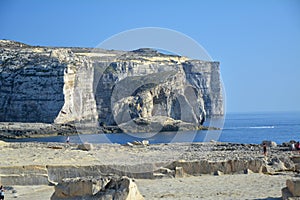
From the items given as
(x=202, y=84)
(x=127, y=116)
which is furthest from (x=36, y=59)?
(x=202, y=84)

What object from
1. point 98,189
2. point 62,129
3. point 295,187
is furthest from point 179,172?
point 62,129

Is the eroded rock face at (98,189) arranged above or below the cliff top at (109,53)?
below

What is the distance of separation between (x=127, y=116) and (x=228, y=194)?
2898 inches

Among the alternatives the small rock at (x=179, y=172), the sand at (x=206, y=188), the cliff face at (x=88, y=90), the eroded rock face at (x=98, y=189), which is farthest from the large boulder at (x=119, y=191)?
the cliff face at (x=88, y=90)

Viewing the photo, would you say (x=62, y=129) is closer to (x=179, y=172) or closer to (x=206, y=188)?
(x=179, y=172)

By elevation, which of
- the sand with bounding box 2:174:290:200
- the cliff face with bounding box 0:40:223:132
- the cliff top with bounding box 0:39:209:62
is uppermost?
the cliff top with bounding box 0:39:209:62

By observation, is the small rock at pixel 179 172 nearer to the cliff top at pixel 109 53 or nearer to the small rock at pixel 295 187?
the small rock at pixel 295 187

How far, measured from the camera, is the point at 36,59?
84.9 meters

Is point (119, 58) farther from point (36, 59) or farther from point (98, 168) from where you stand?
point (98, 168)

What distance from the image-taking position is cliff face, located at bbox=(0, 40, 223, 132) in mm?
79188

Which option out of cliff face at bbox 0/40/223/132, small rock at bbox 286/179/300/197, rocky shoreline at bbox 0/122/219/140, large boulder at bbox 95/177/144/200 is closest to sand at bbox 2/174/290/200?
small rock at bbox 286/179/300/197

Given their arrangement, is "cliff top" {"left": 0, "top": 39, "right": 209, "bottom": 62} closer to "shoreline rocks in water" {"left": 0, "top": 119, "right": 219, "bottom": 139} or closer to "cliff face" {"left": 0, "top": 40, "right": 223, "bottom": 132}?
"cliff face" {"left": 0, "top": 40, "right": 223, "bottom": 132}

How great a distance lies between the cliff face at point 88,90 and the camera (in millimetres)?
79188

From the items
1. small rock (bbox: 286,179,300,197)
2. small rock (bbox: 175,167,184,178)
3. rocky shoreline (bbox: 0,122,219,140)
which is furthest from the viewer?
rocky shoreline (bbox: 0,122,219,140)
